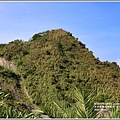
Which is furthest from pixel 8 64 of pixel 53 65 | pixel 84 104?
pixel 84 104

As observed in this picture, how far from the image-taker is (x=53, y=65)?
22828 mm

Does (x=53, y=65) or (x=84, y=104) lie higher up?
(x=53, y=65)

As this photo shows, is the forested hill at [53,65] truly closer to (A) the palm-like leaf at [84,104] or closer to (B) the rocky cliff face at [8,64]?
(B) the rocky cliff face at [8,64]

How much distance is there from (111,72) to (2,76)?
23.4 feet

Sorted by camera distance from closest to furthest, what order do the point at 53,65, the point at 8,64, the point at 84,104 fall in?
the point at 84,104 < the point at 8,64 < the point at 53,65

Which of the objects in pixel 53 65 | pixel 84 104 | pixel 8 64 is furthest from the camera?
pixel 53 65

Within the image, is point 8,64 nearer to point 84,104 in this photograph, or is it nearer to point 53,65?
point 53,65

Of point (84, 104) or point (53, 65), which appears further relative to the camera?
A: point (53, 65)

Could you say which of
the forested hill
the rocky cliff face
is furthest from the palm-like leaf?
the rocky cliff face

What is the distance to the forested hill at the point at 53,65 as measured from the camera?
67.7 ft

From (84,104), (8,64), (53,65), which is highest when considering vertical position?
(8,64)

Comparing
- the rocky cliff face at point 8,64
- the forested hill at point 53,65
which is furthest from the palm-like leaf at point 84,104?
the rocky cliff face at point 8,64

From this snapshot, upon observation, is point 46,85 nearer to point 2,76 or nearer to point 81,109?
point 2,76

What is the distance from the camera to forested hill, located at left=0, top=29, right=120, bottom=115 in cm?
2064
